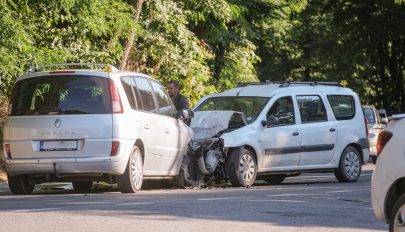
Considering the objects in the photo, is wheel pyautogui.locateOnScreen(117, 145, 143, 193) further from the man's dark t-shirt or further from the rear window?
the man's dark t-shirt

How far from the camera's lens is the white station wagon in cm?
1489

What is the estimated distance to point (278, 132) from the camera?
18500 mm

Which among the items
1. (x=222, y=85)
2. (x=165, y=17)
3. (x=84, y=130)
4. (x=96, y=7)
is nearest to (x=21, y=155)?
(x=84, y=130)

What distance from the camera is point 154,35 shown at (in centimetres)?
2738

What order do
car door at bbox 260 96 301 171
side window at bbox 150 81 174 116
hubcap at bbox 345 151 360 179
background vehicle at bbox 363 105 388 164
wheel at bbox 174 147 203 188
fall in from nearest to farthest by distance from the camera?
1. side window at bbox 150 81 174 116
2. wheel at bbox 174 147 203 188
3. car door at bbox 260 96 301 171
4. hubcap at bbox 345 151 360 179
5. background vehicle at bbox 363 105 388 164

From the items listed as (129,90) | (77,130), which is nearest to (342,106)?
(129,90)

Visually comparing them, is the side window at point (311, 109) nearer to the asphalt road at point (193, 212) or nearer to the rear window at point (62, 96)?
the asphalt road at point (193, 212)

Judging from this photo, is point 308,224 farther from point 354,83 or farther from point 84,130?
point 354,83

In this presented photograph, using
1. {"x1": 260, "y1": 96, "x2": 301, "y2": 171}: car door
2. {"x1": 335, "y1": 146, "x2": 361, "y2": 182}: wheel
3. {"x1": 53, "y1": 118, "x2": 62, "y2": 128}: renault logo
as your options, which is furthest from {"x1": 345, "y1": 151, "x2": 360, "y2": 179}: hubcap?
{"x1": 53, "y1": 118, "x2": 62, "y2": 128}: renault logo

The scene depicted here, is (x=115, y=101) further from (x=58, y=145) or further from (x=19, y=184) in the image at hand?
(x=19, y=184)

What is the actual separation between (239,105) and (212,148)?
1.55 metres

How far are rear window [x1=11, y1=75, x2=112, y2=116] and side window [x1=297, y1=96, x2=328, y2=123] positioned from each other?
201 inches

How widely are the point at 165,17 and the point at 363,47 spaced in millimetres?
22039

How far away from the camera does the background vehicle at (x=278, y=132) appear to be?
17656mm
